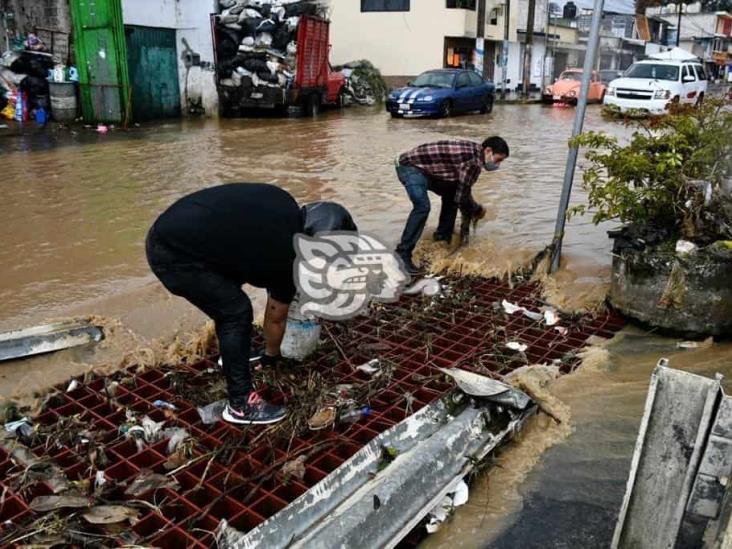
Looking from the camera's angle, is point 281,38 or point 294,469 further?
point 281,38

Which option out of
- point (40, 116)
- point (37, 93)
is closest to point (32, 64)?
point (37, 93)

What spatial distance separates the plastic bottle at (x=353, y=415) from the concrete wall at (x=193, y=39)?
655 inches

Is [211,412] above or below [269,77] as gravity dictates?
below

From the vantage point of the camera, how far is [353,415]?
3348 mm

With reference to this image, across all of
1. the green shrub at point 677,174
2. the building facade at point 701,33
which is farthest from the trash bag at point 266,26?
the building facade at point 701,33

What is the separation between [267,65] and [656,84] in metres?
10.8

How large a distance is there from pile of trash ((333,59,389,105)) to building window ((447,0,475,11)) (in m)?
4.68

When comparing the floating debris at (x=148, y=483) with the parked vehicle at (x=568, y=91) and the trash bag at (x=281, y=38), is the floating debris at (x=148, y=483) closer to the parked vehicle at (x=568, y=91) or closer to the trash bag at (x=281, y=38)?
the trash bag at (x=281, y=38)

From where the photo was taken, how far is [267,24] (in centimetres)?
1897

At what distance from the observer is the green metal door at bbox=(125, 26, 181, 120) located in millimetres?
16938

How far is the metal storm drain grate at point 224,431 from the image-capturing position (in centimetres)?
264

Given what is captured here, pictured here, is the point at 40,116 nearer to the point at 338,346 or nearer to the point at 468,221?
the point at 468,221

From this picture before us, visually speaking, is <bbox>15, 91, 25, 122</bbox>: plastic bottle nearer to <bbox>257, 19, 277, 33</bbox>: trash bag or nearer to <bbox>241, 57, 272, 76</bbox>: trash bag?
<bbox>241, 57, 272, 76</bbox>: trash bag

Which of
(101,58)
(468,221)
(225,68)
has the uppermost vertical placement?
(101,58)
